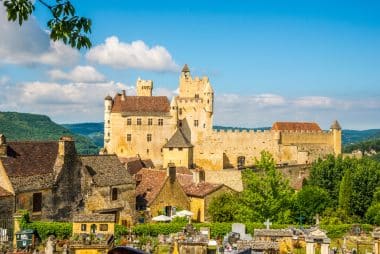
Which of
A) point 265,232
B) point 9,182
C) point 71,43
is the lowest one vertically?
point 265,232

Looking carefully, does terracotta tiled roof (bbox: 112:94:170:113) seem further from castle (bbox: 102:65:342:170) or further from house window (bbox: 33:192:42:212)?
house window (bbox: 33:192:42:212)

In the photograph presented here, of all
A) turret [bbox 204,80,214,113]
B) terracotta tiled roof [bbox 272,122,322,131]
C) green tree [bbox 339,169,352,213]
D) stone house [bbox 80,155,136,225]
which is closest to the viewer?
stone house [bbox 80,155,136,225]

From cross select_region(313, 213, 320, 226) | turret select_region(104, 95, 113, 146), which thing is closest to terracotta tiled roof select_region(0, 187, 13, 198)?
cross select_region(313, 213, 320, 226)

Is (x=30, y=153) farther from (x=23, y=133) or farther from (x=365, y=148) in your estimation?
(x=365, y=148)

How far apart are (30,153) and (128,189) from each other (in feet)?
29.7

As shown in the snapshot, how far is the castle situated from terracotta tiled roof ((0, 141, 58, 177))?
3605 centimetres

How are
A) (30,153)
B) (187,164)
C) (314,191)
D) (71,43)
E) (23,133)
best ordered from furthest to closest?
(23,133) < (187,164) < (314,191) < (30,153) < (71,43)

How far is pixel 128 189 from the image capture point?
4609 cm

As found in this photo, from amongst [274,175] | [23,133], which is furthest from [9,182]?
[23,133]

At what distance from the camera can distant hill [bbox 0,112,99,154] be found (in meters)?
156

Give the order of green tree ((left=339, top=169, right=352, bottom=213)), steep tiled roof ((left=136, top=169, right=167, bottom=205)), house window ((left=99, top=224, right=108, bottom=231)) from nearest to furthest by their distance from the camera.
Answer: house window ((left=99, top=224, right=108, bottom=231)) < steep tiled roof ((left=136, top=169, right=167, bottom=205)) < green tree ((left=339, top=169, right=352, bottom=213))

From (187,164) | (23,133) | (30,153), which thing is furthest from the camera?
(23,133)

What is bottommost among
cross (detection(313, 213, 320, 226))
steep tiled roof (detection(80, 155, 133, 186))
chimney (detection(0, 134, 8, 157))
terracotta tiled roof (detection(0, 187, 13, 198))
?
cross (detection(313, 213, 320, 226))

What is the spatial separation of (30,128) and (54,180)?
138 m
